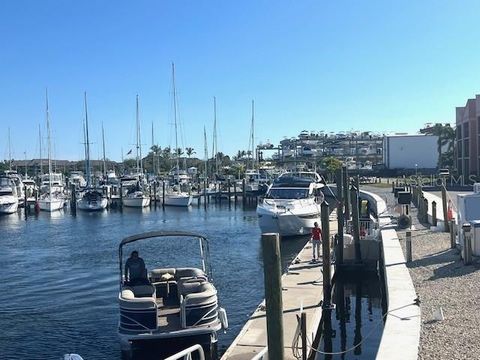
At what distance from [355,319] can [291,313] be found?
457 centimetres

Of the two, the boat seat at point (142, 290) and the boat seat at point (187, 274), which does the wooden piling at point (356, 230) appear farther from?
the boat seat at point (142, 290)

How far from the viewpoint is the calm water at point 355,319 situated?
56.6 ft

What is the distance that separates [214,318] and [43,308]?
396 inches

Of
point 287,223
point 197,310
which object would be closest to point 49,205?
point 287,223

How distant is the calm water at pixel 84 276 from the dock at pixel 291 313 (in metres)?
1.94

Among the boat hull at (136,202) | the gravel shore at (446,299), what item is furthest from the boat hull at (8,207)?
the gravel shore at (446,299)

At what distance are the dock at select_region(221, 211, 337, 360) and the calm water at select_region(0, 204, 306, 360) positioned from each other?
1943mm

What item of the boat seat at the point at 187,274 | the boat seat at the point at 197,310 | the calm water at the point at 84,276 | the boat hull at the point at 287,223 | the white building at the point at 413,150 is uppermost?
the white building at the point at 413,150

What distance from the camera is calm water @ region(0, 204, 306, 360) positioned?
62.4ft

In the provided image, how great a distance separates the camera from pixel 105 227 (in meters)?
55.8

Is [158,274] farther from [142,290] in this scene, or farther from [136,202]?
[136,202]

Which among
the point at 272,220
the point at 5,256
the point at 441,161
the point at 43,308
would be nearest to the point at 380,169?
the point at 441,161

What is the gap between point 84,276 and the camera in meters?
29.8

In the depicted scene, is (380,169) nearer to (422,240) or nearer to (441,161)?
(441,161)
